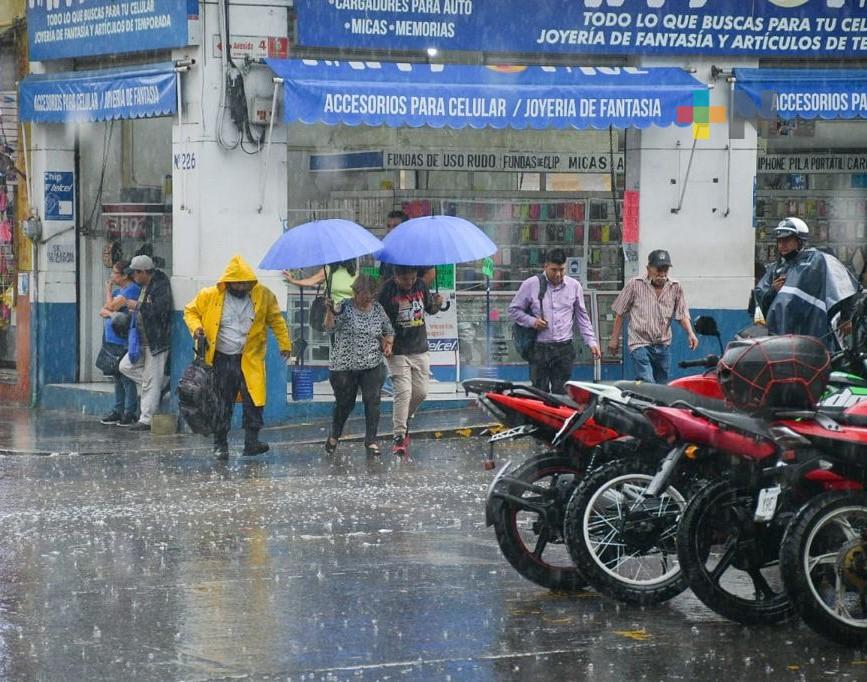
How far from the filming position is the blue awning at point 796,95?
1683 centimetres

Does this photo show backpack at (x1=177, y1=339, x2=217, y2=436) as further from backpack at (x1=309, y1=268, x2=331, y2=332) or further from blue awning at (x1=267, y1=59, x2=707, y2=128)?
blue awning at (x1=267, y1=59, x2=707, y2=128)

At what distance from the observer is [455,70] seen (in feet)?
52.5

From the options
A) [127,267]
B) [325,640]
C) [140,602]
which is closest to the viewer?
[325,640]

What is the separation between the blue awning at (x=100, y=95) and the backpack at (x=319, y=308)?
2313 millimetres

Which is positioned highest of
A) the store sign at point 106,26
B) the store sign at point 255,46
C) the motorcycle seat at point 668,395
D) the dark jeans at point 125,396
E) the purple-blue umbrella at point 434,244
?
the store sign at point 106,26

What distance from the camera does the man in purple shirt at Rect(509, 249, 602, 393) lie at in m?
14.5

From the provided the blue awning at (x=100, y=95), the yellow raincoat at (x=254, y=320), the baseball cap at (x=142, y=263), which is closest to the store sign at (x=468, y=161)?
the blue awning at (x=100, y=95)

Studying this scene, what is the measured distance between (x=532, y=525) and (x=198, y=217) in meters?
8.43

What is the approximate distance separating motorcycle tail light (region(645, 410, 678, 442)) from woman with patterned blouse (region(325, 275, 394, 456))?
21.3ft

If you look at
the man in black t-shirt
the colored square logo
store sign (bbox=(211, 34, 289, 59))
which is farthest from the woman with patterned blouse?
the colored square logo

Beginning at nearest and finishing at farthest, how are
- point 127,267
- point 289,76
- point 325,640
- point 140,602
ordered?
point 325,640 → point 140,602 → point 289,76 → point 127,267

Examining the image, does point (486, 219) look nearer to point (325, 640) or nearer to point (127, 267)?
point (127, 267)

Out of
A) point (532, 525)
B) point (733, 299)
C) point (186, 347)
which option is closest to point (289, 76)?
point (186, 347)

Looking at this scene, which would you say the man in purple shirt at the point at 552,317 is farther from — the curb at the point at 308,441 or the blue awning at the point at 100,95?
the blue awning at the point at 100,95
